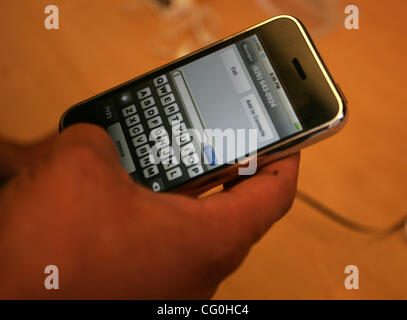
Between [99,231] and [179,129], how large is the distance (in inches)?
4.9

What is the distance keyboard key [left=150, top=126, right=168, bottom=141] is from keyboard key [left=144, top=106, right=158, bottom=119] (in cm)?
1

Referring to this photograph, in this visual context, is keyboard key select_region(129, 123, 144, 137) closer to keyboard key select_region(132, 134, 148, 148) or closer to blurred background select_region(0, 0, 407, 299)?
keyboard key select_region(132, 134, 148, 148)

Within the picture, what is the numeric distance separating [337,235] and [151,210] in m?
0.25

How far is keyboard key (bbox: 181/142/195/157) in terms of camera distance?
27 centimetres

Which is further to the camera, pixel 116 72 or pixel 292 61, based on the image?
pixel 116 72

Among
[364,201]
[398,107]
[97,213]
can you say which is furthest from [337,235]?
[97,213]

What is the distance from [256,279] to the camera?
0.35 meters

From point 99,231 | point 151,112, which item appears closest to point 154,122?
point 151,112

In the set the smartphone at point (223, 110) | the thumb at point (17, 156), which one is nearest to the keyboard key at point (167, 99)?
the smartphone at point (223, 110)

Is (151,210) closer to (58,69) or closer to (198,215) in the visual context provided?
(198,215)

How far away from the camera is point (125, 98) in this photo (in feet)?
0.96

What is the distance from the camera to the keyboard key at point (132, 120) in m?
0.29

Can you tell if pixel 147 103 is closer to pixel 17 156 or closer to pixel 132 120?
pixel 132 120
